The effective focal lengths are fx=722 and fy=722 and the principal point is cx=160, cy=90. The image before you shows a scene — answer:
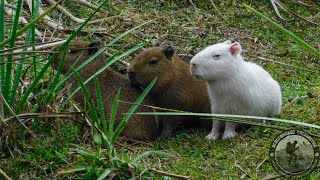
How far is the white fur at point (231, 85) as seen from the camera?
5.26 m

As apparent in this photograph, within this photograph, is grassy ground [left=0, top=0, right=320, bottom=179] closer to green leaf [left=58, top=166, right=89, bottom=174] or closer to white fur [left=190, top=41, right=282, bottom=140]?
green leaf [left=58, top=166, right=89, bottom=174]

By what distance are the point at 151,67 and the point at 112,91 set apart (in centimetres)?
36

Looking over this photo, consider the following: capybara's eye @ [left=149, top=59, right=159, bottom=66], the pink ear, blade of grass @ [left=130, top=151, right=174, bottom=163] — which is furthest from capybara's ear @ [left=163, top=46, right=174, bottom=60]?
blade of grass @ [left=130, top=151, right=174, bottom=163]

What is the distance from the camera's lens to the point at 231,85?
531 centimetres

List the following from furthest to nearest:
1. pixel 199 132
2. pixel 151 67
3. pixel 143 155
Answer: pixel 199 132 < pixel 151 67 < pixel 143 155

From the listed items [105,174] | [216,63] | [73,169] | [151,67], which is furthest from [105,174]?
[151,67]

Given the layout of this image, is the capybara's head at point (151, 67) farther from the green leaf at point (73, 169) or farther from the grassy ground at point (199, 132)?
the green leaf at point (73, 169)

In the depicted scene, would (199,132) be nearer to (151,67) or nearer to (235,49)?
(151,67)

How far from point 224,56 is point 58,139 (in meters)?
1.36

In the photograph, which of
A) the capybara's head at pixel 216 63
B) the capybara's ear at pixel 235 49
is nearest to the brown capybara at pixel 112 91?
the capybara's head at pixel 216 63

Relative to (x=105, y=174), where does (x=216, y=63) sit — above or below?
above

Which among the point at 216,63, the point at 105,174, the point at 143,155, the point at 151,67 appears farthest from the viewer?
the point at 151,67

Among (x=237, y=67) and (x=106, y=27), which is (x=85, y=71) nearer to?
(x=237, y=67)

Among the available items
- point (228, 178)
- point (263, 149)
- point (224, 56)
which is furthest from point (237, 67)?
point (228, 178)
